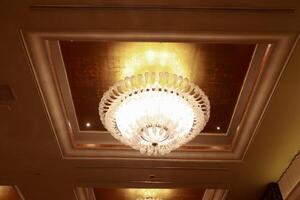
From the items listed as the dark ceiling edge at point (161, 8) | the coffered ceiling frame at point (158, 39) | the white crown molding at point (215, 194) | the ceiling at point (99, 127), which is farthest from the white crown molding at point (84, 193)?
the dark ceiling edge at point (161, 8)

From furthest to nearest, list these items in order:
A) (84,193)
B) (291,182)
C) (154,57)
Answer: (84,193)
(291,182)
(154,57)

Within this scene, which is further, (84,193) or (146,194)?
(146,194)

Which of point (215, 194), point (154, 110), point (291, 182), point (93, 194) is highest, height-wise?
point (93, 194)

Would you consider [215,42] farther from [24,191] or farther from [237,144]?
[24,191]

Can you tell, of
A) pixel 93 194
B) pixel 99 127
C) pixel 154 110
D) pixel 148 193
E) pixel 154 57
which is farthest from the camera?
pixel 148 193

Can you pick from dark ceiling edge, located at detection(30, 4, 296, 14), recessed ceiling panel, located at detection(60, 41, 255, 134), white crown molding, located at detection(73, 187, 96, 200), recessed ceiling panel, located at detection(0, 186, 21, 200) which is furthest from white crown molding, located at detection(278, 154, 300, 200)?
recessed ceiling panel, located at detection(0, 186, 21, 200)

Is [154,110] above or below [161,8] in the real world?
below

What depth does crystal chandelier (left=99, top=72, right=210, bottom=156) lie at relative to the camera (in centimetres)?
319

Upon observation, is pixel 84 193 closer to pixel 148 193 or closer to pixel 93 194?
pixel 93 194

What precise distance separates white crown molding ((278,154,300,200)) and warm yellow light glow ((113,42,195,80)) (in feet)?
7.44

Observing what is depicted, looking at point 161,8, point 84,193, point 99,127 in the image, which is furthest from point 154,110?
point 84,193

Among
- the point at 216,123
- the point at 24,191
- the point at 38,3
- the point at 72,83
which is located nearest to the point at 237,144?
the point at 216,123

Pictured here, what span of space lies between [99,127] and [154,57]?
151 centimetres

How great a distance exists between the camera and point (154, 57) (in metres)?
3.53
